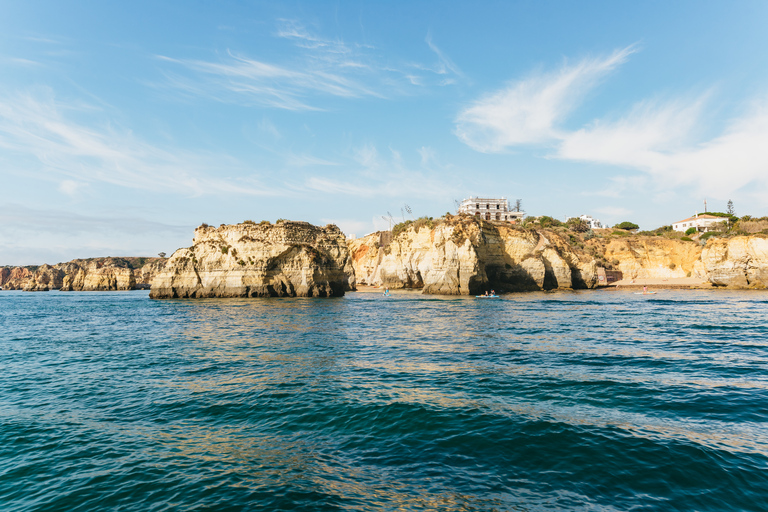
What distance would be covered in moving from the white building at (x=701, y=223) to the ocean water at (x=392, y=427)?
103 metres

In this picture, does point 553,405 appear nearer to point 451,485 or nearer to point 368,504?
point 451,485

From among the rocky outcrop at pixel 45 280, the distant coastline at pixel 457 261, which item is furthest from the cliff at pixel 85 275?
the distant coastline at pixel 457 261

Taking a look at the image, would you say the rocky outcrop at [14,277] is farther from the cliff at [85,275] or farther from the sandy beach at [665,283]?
the sandy beach at [665,283]

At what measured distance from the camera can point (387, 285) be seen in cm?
8475

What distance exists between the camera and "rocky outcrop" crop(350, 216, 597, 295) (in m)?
57.6

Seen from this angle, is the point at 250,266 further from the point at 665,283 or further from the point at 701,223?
the point at 701,223

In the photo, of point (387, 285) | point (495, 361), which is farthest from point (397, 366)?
point (387, 285)

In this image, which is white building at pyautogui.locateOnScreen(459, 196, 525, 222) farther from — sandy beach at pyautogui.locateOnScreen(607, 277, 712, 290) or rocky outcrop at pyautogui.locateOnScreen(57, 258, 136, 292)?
rocky outcrop at pyautogui.locateOnScreen(57, 258, 136, 292)

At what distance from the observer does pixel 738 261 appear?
186ft

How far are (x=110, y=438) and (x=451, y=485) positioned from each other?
773 cm

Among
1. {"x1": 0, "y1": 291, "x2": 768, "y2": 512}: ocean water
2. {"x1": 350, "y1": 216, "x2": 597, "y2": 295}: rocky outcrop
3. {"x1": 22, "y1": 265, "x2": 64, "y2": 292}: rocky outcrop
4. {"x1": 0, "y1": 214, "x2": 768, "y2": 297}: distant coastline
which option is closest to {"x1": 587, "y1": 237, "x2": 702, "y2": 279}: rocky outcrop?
{"x1": 0, "y1": 214, "x2": 768, "y2": 297}: distant coastline

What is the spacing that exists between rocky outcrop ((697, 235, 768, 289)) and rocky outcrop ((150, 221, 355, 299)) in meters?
55.6

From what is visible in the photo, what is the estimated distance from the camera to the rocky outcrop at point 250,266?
56156mm

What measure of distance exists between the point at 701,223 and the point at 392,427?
128 meters
